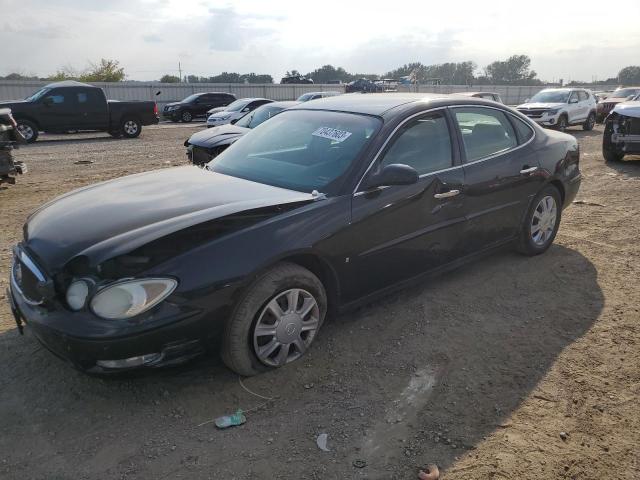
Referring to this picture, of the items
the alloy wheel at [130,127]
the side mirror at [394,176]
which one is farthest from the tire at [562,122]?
the side mirror at [394,176]

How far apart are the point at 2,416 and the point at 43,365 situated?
0.49m

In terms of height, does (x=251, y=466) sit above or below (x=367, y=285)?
below

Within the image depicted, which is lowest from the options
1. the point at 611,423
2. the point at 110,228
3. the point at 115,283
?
the point at 611,423

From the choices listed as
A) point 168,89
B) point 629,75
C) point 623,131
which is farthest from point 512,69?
point 623,131

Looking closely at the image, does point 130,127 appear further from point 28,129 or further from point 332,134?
point 332,134

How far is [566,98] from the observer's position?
18.8m

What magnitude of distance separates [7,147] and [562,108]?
17025mm

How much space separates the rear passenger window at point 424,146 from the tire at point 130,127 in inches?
654

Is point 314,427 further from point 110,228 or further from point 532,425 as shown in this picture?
point 110,228

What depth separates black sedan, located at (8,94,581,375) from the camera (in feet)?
9.06

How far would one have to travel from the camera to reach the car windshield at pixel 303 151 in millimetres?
3695

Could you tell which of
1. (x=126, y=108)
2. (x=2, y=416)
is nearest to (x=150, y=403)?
(x=2, y=416)

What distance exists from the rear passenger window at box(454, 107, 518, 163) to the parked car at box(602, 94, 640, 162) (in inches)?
270

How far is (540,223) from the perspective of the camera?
5.25 meters
